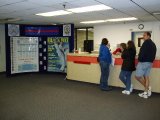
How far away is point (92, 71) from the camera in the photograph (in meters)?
6.75

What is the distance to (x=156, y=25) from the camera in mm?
8102

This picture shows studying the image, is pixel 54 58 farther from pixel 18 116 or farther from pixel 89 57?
pixel 18 116

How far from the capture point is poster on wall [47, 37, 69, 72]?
8575 millimetres


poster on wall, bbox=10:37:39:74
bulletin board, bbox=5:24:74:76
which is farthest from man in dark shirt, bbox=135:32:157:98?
A: poster on wall, bbox=10:37:39:74

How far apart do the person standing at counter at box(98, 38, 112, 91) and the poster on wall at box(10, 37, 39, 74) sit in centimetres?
408

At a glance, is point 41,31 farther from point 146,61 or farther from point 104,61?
point 146,61

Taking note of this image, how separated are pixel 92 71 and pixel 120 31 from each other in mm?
3281

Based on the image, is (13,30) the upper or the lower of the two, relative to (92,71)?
upper

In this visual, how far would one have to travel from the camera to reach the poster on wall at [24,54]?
8453 millimetres

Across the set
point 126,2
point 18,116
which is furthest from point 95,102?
point 126,2

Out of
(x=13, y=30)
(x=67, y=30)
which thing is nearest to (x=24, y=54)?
(x=13, y=30)

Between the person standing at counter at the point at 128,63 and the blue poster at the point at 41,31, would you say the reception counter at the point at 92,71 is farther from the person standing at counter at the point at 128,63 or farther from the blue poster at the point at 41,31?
the blue poster at the point at 41,31

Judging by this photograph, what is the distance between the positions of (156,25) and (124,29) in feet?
4.72

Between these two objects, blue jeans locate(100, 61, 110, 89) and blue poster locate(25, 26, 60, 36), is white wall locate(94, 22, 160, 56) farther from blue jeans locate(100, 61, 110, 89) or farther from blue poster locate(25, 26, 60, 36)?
blue jeans locate(100, 61, 110, 89)
